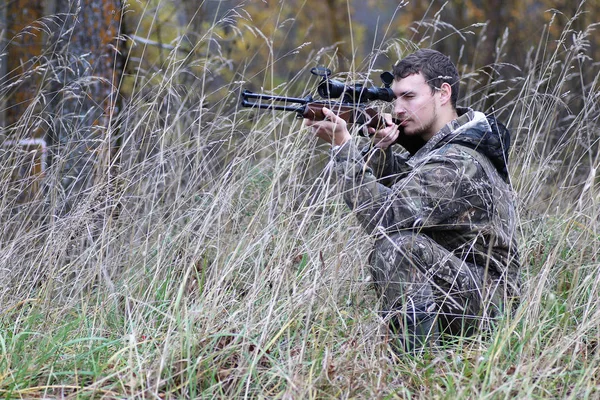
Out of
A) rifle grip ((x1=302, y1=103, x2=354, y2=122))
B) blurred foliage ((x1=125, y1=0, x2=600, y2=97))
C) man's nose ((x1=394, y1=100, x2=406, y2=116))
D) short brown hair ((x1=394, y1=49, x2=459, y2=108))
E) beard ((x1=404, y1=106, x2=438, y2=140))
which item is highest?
short brown hair ((x1=394, y1=49, x2=459, y2=108))

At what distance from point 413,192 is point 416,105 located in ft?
1.69

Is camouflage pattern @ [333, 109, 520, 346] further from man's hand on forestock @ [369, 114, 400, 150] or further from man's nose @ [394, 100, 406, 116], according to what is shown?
man's nose @ [394, 100, 406, 116]

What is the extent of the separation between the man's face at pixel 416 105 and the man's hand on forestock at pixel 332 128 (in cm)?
39

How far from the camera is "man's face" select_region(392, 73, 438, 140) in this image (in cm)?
350

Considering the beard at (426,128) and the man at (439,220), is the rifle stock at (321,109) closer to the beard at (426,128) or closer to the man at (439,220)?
the man at (439,220)

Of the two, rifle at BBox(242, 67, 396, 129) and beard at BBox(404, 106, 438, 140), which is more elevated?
rifle at BBox(242, 67, 396, 129)

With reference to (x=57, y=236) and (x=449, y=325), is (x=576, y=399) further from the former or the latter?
(x=57, y=236)

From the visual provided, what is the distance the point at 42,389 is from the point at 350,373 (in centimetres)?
101

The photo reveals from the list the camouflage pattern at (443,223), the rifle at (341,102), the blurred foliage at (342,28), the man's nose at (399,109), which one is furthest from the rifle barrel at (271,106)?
the blurred foliage at (342,28)

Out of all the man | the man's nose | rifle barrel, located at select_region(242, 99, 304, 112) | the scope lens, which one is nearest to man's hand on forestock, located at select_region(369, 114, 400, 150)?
the man

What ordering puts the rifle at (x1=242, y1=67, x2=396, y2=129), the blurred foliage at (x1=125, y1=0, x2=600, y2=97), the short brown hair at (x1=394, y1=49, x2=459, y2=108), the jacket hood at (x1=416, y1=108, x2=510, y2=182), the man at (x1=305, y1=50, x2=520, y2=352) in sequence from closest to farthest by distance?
the man at (x1=305, y1=50, x2=520, y2=352)
the rifle at (x1=242, y1=67, x2=396, y2=129)
the jacket hood at (x1=416, y1=108, x2=510, y2=182)
the short brown hair at (x1=394, y1=49, x2=459, y2=108)
the blurred foliage at (x1=125, y1=0, x2=600, y2=97)

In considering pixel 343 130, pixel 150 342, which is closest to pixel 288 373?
pixel 150 342

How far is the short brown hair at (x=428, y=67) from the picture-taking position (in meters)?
3.49

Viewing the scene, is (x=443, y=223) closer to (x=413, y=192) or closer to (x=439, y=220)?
(x=439, y=220)
